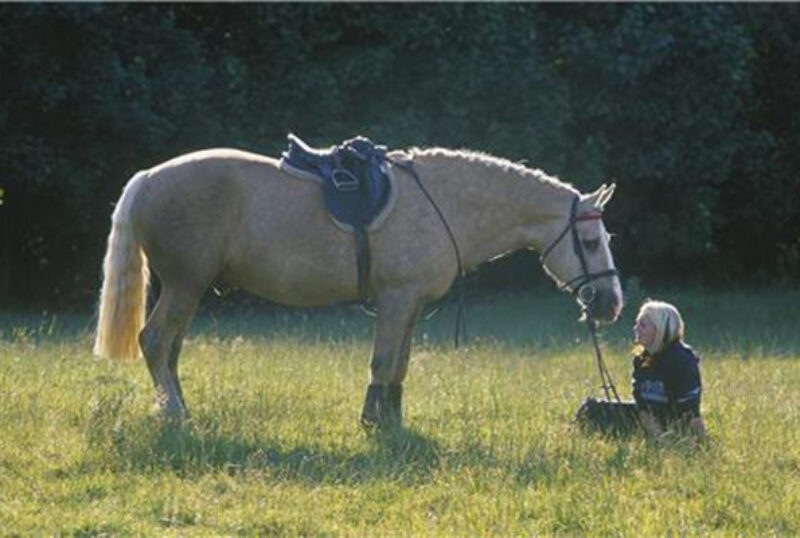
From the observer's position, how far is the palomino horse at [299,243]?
11047 millimetres

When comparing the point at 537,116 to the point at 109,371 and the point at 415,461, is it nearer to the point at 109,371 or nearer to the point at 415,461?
the point at 109,371

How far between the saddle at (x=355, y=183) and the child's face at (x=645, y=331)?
6.70ft

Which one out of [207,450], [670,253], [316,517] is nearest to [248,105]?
[670,253]

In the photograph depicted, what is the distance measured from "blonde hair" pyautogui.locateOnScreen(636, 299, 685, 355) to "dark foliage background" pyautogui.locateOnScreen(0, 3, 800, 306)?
42.2ft

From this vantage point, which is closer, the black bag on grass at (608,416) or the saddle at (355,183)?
the black bag on grass at (608,416)

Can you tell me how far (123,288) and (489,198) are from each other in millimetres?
2809

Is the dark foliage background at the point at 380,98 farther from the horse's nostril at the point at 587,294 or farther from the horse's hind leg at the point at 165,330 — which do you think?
the horse's nostril at the point at 587,294

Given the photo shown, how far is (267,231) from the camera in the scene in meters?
11.1

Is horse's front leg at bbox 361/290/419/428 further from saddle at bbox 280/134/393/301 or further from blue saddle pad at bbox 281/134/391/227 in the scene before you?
blue saddle pad at bbox 281/134/391/227

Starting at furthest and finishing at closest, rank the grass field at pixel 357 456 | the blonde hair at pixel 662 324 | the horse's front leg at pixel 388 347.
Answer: the horse's front leg at pixel 388 347 → the blonde hair at pixel 662 324 → the grass field at pixel 357 456

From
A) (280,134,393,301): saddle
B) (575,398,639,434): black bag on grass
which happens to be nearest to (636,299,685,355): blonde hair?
(575,398,639,434): black bag on grass

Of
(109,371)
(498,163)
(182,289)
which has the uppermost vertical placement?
(498,163)

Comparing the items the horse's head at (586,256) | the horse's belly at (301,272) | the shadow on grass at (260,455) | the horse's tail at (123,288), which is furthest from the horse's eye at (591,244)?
the horse's tail at (123,288)

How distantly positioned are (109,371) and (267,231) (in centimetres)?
312
